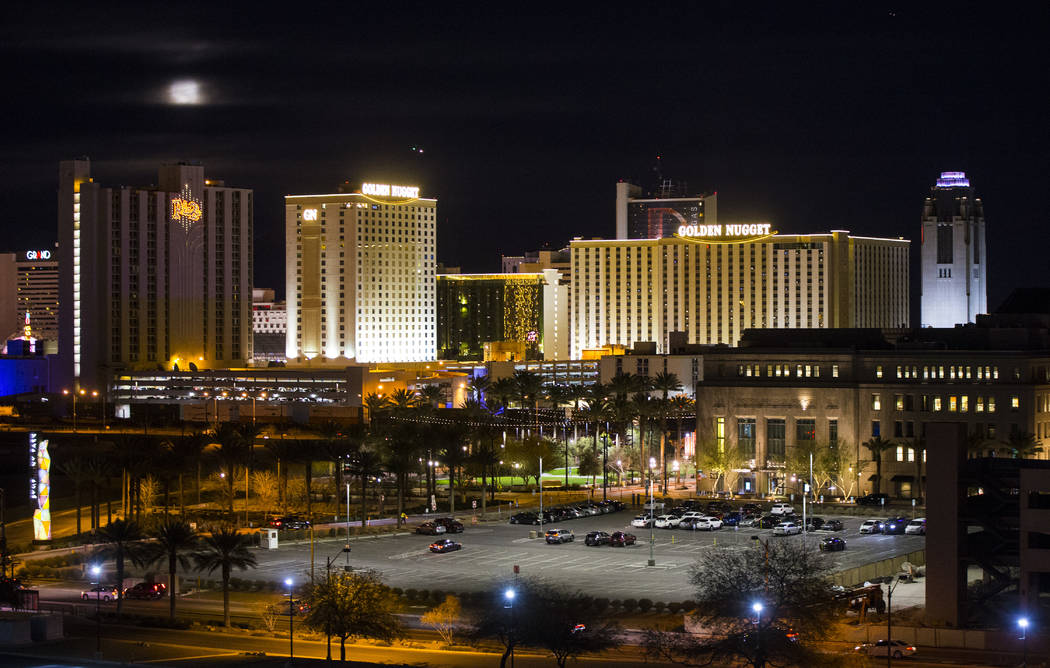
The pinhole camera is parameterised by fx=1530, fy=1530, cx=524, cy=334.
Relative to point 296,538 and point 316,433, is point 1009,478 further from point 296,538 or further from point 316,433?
point 316,433

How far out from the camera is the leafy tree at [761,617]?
53.9 meters

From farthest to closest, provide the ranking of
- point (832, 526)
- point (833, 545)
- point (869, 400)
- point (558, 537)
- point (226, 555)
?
point (869, 400) < point (832, 526) < point (558, 537) < point (833, 545) < point (226, 555)

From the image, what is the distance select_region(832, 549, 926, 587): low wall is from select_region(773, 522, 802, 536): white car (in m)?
10.9

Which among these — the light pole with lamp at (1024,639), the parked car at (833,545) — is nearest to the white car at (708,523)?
the parked car at (833,545)

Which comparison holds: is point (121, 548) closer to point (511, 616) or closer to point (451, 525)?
point (511, 616)

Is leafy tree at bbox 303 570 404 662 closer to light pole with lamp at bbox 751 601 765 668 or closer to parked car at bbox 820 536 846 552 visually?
light pole with lamp at bbox 751 601 765 668

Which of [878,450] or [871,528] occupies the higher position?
[878,450]

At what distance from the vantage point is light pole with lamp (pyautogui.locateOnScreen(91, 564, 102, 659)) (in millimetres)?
58138

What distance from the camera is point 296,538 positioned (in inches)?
3676

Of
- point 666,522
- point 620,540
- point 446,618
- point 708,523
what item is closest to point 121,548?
point 446,618

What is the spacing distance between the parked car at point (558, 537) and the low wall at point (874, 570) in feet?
67.4

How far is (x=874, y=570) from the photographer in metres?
77.4

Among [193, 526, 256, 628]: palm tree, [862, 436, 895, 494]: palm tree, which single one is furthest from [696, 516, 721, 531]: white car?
[193, 526, 256, 628]: palm tree

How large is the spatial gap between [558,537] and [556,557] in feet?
20.7
